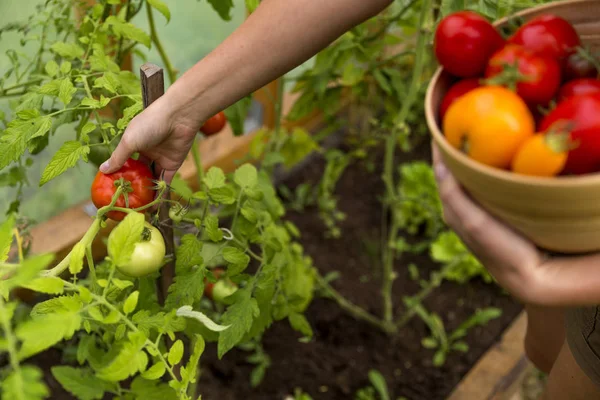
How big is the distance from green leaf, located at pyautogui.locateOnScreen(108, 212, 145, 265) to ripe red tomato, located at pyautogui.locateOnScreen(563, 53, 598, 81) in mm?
575

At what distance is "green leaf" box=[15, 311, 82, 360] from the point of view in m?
0.61

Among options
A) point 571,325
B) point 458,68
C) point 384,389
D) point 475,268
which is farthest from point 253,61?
point 475,268

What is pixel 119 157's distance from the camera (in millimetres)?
1004

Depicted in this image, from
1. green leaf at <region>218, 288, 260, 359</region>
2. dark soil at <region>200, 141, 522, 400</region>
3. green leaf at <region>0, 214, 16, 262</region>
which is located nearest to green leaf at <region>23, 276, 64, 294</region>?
green leaf at <region>0, 214, 16, 262</region>

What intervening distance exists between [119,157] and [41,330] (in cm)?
42

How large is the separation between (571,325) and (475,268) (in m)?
1.07

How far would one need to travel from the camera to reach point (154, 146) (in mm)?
1063

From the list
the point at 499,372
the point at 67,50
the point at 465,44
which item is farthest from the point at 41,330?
the point at 499,372

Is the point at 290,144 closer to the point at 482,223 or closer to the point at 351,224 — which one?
the point at 351,224

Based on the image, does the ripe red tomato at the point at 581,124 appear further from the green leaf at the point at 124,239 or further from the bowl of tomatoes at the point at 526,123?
the green leaf at the point at 124,239

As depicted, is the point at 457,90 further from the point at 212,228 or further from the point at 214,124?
the point at 214,124

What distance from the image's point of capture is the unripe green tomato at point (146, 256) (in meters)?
0.97

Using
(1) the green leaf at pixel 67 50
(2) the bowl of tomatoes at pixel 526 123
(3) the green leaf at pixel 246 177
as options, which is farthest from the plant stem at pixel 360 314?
(2) the bowl of tomatoes at pixel 526 123

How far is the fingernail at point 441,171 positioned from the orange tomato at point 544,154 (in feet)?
0.56
